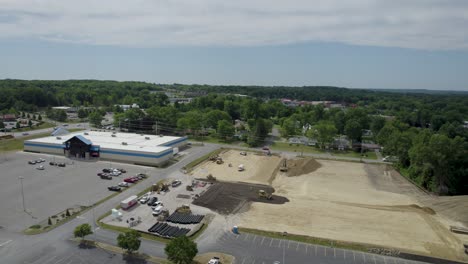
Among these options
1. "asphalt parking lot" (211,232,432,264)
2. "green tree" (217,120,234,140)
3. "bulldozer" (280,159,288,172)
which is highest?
"green tree" (217,120,234,140)

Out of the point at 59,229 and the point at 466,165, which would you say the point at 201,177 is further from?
the point at 466,165

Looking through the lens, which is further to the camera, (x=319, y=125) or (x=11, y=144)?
(x=319, y=125)

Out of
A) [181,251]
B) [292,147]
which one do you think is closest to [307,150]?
[292,147]

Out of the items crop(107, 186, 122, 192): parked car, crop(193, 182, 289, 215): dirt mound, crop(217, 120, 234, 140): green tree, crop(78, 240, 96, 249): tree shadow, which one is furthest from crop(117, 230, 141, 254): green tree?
crop(217, 120, 234, 140): green tree

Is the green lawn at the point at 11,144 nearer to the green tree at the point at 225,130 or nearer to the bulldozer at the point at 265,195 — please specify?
the green tree at the point at 225,130

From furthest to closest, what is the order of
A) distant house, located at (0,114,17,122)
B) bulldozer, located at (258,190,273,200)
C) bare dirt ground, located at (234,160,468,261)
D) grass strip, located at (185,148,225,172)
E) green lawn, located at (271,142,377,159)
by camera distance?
distant house, located at (0,114,17,122) < green lawn, located at (271,142,377,159) < grass strip, located at (185,148,225,172) < bulldozer, located at (258,190,273,200) < bare dirt ground, located at (234,160,468,261)

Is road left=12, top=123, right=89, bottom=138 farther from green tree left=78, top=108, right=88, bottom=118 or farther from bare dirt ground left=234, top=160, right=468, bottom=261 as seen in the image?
bare dirt ground left=234, top=160, right=468, bottom=261

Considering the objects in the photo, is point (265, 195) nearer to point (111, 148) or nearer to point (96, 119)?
point (111, 148)
